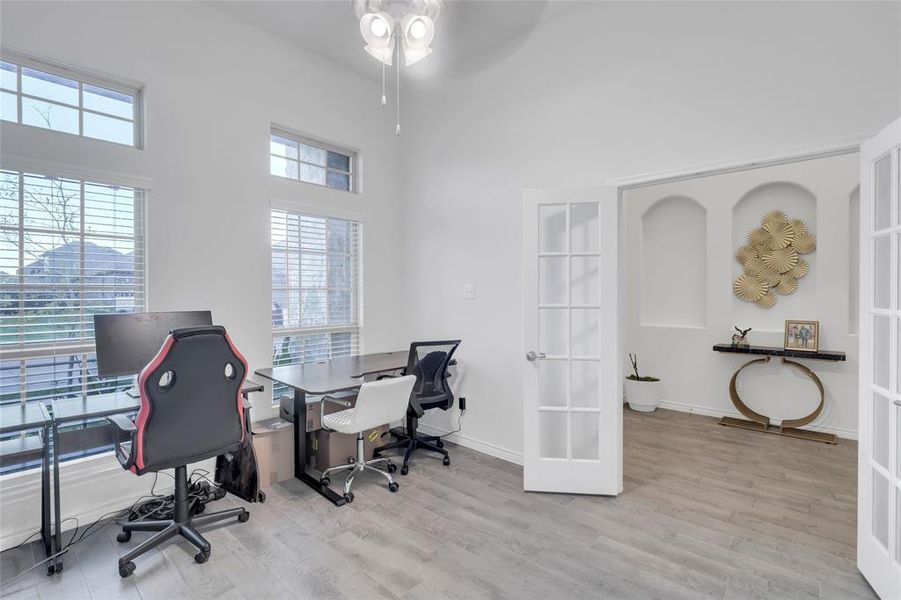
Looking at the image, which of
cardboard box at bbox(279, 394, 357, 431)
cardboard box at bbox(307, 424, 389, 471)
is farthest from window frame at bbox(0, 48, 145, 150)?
cardboard box at bbox(307, 424, 389, 471)

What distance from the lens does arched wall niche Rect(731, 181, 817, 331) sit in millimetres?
4328

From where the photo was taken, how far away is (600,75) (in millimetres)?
2982

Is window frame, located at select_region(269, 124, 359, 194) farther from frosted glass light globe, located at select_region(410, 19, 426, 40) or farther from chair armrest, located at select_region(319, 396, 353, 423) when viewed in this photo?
chair armrest, located at select_region(319, 396, 353, 423)

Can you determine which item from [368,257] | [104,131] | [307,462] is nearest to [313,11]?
[104,131]

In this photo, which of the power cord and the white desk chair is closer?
the power cord

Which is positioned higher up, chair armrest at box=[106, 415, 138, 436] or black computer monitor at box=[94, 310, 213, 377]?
black computer monitor at box=[94, 310, 213, 377]

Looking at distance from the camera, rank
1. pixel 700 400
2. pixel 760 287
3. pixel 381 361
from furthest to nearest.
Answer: pixel 700 400, pixel 760 287, pixel 381 361

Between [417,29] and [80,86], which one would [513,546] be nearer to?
[417,29]

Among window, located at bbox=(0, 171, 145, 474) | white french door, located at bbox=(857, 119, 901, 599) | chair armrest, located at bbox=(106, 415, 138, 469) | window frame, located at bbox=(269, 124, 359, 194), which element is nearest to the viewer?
white french door, located at bbox=(857, 119, 901, 599)

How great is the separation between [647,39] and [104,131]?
11.7 ft

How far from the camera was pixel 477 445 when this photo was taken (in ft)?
12.3

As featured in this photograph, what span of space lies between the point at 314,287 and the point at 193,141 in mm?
1433

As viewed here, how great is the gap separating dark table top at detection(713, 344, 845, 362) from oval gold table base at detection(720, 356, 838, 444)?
0.50ft

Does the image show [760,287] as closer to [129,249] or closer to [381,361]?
[381,361]
